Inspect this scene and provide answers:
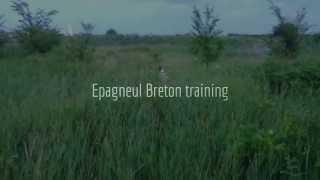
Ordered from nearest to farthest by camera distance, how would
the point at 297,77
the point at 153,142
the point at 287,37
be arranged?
the point at 153,142 → the point at 297,77 → the point at 287,37

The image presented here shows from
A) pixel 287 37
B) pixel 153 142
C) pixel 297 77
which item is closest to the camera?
pixel 153 142

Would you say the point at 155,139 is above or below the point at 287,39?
below

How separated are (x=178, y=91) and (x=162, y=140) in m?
2.28

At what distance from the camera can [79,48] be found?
18703mm

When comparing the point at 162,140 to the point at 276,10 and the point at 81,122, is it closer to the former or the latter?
the point at 81,122

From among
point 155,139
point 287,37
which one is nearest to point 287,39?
point 287,37

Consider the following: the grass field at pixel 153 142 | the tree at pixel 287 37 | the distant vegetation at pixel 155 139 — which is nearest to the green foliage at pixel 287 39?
the tree at pixel 287 37

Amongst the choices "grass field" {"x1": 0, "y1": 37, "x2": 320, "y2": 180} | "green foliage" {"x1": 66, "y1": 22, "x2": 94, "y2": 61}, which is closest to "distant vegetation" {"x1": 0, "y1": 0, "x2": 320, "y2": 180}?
"grass field" {"x1": 0, "y1": 37, "x2": 320, "y2": 180}

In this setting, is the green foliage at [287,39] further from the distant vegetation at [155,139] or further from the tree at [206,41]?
the distant vegetation at [155,139]

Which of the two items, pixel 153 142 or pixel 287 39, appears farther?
pixel 287 39

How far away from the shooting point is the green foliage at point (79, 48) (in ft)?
60.8

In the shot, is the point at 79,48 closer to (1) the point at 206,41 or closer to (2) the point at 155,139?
(1) the point at 206,41

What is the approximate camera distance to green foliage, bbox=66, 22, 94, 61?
18.5 metres

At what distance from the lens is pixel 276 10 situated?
63.0 ft
